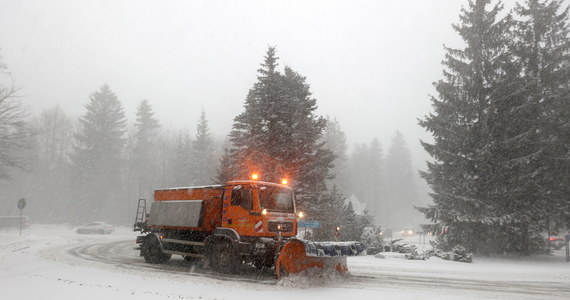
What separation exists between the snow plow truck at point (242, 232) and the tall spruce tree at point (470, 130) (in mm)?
11652

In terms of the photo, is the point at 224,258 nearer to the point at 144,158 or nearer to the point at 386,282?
the point at 386,282

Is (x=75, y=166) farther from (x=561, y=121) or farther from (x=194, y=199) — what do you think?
(x=561, y=121)

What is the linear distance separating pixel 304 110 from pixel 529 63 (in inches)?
566

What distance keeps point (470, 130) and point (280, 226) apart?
1484 cm

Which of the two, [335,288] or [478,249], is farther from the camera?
[478,249]

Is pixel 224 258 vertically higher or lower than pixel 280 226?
lower

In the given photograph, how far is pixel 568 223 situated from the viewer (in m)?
22.1

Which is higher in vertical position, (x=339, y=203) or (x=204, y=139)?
(x=204, y=139)

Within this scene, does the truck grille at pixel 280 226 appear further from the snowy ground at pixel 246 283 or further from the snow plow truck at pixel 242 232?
the snowy ground at pixel 246 283

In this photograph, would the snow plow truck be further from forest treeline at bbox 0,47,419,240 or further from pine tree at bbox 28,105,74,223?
pine tree at bbox 28,105,74,223

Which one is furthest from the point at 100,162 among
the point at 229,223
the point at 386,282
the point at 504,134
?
the point at 386,282

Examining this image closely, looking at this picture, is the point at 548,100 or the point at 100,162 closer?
the point at 548,100

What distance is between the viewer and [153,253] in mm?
16031

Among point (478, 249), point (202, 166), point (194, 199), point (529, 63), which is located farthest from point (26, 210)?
point (529, 63)
